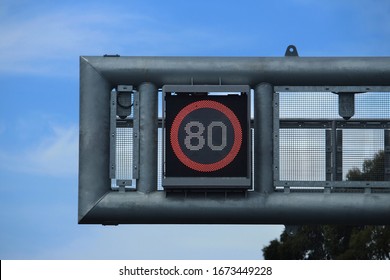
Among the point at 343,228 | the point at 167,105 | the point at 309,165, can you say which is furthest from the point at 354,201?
the point at 343,228

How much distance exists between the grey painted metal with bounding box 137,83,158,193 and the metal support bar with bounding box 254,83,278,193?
1.58 m

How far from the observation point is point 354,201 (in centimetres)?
1473

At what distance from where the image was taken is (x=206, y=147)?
14297 millimetres

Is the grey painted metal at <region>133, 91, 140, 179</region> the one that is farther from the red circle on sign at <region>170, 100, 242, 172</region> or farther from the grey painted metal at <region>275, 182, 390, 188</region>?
the grey painted metal at <region>275, 182, 390, 188</region>

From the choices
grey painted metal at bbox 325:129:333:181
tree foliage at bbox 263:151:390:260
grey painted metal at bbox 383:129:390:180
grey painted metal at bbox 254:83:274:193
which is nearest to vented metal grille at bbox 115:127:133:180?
grey painted metal at bbox 254:83:274:193

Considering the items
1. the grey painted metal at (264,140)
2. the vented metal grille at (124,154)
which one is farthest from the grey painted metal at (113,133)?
the grey painted metal at (264,140)

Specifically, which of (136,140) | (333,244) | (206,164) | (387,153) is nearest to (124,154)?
(136,140)

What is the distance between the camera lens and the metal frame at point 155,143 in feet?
47.8

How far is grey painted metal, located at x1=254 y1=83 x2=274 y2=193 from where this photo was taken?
47.9 ft

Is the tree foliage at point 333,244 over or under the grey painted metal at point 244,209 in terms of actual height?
under

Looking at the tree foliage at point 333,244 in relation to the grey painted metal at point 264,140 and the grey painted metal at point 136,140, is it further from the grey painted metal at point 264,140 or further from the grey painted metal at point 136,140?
the grey painted metal at point 136,140

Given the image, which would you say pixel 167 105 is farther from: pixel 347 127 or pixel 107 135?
pixel 347 127

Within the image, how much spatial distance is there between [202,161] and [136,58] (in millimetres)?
1933

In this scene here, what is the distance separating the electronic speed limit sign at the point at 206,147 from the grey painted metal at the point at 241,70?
1.51 feet
